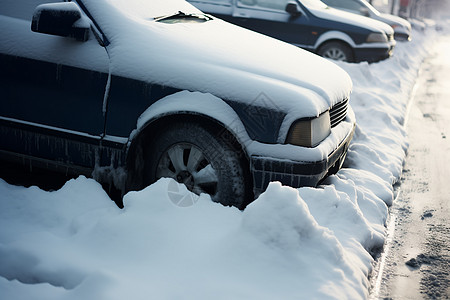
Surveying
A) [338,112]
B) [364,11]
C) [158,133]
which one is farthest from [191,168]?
[364,11]

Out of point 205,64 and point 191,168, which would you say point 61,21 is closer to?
point 205,64

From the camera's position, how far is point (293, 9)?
9172 millimetres

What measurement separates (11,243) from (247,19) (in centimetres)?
698

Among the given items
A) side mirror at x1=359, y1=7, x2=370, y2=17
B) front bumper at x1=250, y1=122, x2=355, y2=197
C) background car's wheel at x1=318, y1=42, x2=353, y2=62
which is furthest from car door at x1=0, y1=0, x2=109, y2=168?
side mirror at x1=359, y1=7, x2=370, y2=17

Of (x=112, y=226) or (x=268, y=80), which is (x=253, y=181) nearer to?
(x=268, y=80)

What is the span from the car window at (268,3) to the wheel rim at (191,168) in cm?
614

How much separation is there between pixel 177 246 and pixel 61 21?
1.66 meters

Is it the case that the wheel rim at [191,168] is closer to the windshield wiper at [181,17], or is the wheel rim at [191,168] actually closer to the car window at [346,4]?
the windshield wiper at [181,17]

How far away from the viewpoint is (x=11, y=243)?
9.06ft

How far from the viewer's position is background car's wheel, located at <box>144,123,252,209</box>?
3377 mm

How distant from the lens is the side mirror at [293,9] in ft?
30.0

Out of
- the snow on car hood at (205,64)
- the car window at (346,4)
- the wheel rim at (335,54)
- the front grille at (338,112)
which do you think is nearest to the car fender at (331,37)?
the wheel rim at (335,54)

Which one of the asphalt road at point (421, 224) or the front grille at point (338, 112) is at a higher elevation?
the front grille at point (338, 112)

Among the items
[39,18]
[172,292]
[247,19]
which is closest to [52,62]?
[39,18]
